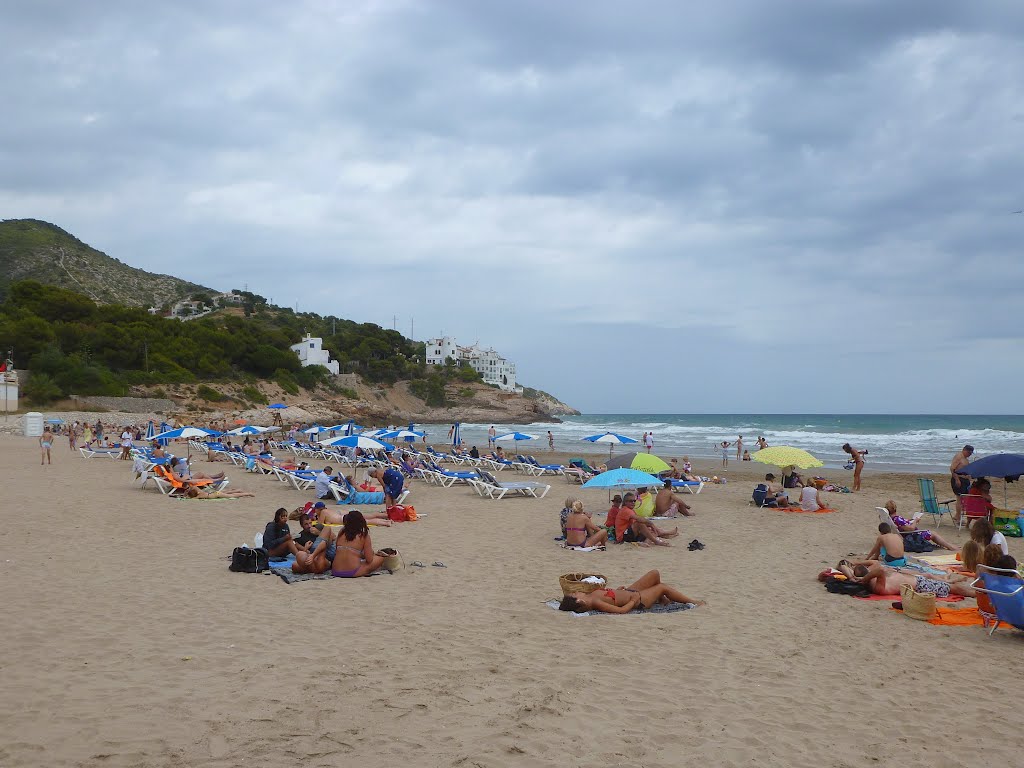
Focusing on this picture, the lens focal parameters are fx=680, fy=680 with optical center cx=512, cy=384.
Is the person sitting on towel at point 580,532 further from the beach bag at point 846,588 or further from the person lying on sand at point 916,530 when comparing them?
the person lying on sand at point 916,530

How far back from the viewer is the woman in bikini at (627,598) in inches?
217

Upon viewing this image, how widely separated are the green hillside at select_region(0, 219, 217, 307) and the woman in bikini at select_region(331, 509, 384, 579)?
7590 centimetres

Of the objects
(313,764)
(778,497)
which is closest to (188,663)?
(313,764)

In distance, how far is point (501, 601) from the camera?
5.89 m

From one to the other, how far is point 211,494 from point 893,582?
1085 cm

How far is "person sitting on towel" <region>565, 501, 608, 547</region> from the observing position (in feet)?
27.8

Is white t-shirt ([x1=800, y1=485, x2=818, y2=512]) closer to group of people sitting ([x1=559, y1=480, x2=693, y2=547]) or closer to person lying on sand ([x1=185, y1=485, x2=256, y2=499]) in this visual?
group of people sitting ([x1=559, y1=480, x2=693, y2=547])

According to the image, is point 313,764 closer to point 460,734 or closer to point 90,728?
point 460,734

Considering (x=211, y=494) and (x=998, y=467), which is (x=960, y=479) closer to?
(x=998, y=467)

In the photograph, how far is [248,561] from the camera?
671 centimetres

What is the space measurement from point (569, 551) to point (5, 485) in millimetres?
11480

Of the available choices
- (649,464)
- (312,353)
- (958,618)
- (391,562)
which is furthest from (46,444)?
(312,353)

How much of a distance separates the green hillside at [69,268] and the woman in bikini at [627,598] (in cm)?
7814

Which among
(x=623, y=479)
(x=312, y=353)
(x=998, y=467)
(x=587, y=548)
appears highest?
(x=312, y=353)
